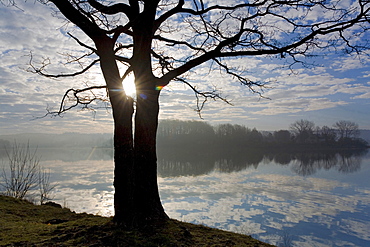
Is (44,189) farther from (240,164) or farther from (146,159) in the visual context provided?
(240,164)

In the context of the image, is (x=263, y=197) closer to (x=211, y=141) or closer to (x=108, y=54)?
(x=108, y=54)

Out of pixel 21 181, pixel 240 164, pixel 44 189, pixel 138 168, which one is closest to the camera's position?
pixel 138 168

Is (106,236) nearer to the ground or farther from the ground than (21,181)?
farther from the ground

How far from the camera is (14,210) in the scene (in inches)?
232

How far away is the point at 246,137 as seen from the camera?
74750mm

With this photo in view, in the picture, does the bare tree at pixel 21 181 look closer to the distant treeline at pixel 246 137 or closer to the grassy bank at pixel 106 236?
the grassy bank at pixel 106 236

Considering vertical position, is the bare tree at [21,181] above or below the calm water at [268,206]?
above

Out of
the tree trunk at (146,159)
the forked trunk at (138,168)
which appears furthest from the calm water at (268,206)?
the forked trunk at (138,168)

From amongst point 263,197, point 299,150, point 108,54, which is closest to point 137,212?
point 108,54

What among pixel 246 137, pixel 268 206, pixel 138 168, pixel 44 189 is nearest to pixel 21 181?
pixel 44 189

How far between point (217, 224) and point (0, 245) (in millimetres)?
7398

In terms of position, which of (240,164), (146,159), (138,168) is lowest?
(240,164)

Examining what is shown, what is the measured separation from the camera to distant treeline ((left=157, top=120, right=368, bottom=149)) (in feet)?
221

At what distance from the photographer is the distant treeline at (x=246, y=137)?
67500 millimetres
